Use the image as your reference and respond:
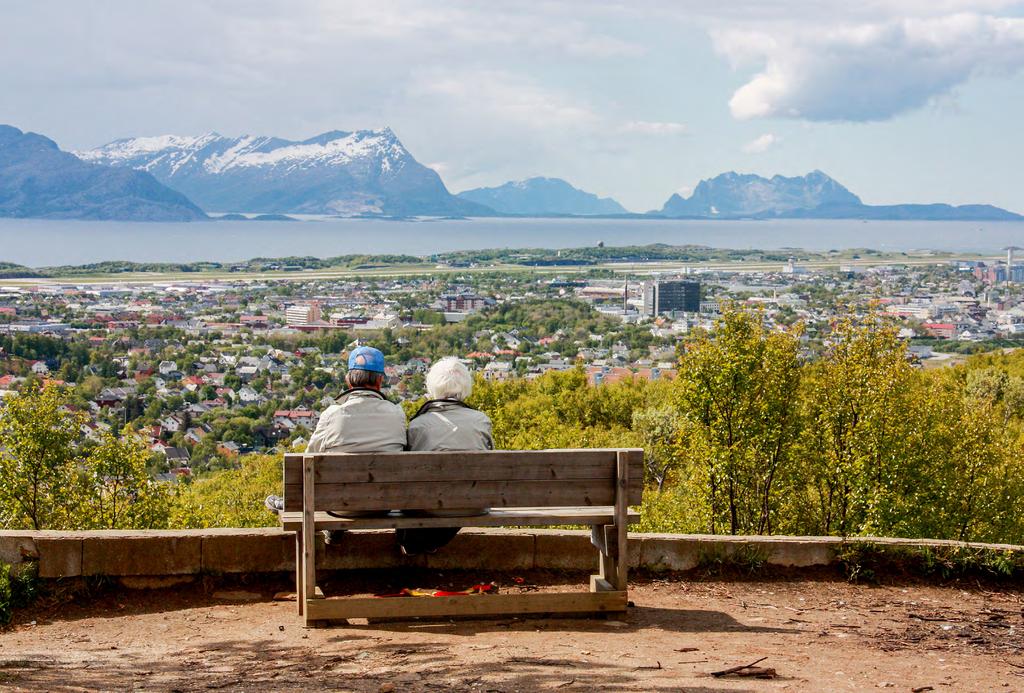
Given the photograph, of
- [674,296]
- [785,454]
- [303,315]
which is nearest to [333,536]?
[785,454]

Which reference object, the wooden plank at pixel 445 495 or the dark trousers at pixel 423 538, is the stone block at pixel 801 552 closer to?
the wooden plank at pixel 445 495

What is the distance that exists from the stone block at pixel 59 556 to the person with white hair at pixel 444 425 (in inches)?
74.9

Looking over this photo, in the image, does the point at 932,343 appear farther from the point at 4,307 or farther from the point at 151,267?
the point at 151,267

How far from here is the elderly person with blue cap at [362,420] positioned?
594 centimetres

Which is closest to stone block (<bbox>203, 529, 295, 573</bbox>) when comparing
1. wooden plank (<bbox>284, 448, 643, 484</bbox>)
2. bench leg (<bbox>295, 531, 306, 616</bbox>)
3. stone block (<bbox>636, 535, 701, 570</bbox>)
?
bench leg (<bbox>295, 531, 306, 616</bbox>)

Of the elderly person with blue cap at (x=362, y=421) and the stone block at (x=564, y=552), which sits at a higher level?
the elderly person with blue cap at (x=362, y=421)

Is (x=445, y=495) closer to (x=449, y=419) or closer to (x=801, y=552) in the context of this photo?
(x=449, y=419)

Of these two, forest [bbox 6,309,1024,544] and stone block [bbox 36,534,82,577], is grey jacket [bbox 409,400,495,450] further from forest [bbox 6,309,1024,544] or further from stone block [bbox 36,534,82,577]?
forest [bbox 6,309,1024,544]

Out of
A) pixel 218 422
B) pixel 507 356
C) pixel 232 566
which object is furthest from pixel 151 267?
pixel 232 566

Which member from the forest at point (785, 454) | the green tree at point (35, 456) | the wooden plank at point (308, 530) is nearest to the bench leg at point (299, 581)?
the wooden plank at point (308, 530)

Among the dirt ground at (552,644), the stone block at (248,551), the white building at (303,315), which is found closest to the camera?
the dirt ground at (552,644)

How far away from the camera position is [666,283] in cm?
14862

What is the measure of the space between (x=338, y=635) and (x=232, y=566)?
135 cm

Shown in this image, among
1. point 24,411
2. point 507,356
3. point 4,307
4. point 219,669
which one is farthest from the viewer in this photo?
point 4,307
